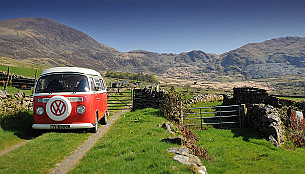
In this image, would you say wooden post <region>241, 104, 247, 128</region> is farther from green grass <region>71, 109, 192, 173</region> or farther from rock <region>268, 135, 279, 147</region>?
green grass <region>71, 109, 192, 173</region>

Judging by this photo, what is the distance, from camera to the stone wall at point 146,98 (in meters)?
19.6

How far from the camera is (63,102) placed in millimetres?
8141

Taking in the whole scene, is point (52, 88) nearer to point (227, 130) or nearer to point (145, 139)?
point (145, 139)

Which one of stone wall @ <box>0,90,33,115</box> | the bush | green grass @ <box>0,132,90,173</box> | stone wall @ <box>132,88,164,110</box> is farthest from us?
stone wall @ <box>132,88,164,110</box>

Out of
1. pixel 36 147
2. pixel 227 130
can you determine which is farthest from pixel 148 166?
pixel 227 130

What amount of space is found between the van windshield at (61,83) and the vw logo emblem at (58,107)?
2.53 feet

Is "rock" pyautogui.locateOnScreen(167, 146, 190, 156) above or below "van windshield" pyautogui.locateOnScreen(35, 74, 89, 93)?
below

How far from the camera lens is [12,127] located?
980 cm

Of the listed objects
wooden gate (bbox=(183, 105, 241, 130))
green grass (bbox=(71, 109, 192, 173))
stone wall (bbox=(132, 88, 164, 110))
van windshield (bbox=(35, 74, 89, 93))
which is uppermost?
van windshield (bbox=(35, 74, 89, 93))

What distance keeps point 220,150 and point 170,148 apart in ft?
12.4

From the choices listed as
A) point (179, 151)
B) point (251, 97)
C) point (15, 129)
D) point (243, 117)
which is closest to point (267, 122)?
point (243, 117)

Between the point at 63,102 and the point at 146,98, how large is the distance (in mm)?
12559

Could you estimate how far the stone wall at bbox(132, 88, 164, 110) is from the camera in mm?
19575

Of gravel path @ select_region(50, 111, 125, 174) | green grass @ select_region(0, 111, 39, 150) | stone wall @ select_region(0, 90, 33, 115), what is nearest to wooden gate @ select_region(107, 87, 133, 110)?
stone wall @ select_region(0, 90, 33, 115)
